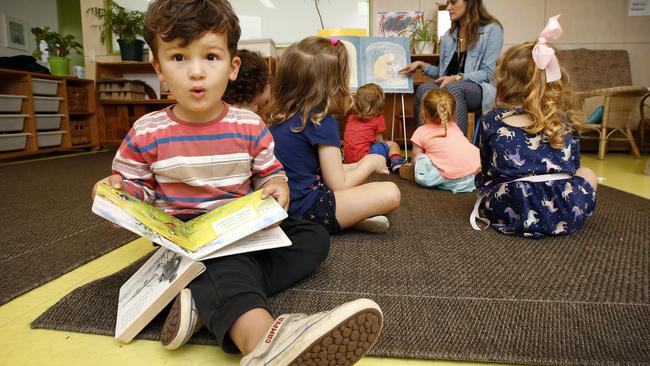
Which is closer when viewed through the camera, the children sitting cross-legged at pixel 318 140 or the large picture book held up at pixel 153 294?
the large picture book held up at pixel 153 294

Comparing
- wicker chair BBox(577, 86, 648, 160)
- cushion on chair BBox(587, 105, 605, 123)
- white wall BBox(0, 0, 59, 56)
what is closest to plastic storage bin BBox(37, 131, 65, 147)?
white wall BBox(0, 0, 59, 56)

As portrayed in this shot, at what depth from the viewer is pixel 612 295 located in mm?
854

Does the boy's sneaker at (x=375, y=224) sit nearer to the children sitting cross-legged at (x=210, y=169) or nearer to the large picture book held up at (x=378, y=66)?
the children sitting cross-legged at (x=210, y=169)

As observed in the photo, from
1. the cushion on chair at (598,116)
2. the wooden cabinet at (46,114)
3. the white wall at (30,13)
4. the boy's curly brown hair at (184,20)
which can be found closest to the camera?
the boy's curly brown hair at (184,20)

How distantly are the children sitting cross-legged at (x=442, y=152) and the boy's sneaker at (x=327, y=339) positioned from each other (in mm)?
1619

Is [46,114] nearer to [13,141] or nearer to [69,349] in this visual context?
[13,141]

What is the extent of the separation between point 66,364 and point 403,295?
23.6 inches

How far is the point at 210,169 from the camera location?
2.88ft

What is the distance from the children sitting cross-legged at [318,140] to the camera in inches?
47.3

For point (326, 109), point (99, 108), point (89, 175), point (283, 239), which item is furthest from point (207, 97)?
point (99, 108)

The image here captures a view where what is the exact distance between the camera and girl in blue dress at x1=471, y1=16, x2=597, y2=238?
4.22ft

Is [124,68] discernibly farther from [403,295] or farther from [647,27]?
[647,27]

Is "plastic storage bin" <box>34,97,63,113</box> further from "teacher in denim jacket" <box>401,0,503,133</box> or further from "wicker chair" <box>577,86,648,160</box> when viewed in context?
"wicker chair" <box>577,86,648,160</box>

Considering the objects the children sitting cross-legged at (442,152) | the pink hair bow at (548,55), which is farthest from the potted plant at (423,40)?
the pink hair bow at (548,55)
